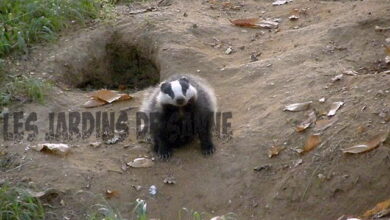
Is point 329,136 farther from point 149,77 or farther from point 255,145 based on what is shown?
point 149,77

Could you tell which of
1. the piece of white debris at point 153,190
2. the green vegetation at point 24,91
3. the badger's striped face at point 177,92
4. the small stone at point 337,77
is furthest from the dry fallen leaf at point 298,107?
the green vegetation at point 24,91

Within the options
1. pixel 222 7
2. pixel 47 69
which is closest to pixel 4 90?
pixel 47 69

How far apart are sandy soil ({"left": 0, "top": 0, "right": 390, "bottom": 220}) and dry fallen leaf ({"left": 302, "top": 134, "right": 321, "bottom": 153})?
0.04 m

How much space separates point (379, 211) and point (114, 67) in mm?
3657

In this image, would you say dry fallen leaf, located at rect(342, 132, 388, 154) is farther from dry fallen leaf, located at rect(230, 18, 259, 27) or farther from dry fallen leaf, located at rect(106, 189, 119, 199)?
dry fallen leaf, located at rect(230, 18, 259, 27)

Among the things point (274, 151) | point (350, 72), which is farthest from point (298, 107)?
point (350, 72)

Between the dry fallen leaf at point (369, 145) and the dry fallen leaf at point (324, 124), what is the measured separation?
0.36 m

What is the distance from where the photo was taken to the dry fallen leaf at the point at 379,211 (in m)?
3.65

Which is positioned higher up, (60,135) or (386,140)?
(386,140)

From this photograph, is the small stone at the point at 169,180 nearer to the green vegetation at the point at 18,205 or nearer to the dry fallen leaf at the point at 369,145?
the green vegetation at the point at 18,205

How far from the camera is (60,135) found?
5383 millimetres

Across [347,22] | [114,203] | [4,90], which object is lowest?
[114,203]

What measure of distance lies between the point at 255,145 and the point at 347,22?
1.76m

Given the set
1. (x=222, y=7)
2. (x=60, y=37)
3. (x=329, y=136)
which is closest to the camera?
(x=329, y=136)
